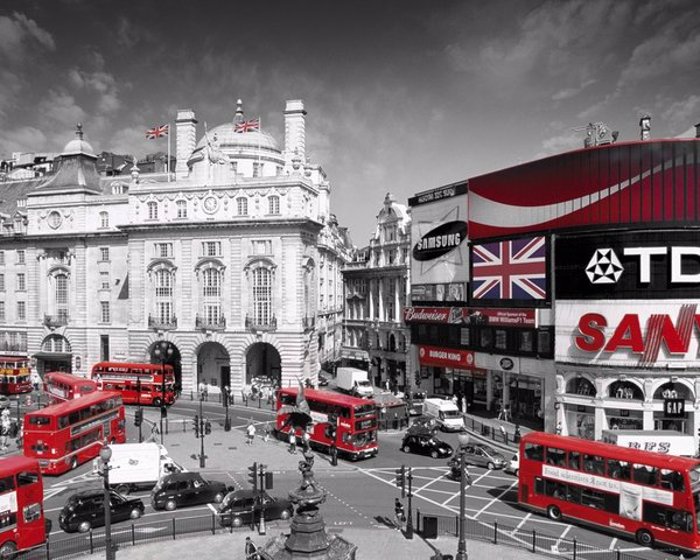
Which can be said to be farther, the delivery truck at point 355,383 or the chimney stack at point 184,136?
the chimney stack at point 184,136

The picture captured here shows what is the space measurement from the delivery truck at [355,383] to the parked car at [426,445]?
14.2 meters

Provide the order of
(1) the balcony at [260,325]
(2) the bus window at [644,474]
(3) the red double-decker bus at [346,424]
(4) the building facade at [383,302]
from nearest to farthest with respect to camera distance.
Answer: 1. (2) the bus window at [644,474]
2. (3) the red double-decker bus at [346,424]
3. (1) the balcony at [260,325]
4. (4) the building facade at [383,302]

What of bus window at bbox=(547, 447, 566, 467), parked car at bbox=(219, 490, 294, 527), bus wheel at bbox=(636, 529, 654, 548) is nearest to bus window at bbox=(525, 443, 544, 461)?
bus window at bbox=(547, 447, 566, 467)

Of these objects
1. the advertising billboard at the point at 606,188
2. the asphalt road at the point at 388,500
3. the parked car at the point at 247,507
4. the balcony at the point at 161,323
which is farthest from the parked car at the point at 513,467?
the balcony at the point at 161,323

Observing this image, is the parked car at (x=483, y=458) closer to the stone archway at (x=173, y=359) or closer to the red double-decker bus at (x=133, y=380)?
the red double-decker bus at (x=133, y=380)

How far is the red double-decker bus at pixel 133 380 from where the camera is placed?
56.4 meters

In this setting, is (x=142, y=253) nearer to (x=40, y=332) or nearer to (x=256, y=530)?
(x=40, y=332)

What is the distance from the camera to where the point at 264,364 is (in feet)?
231

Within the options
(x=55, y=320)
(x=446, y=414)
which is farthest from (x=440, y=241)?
(x=55, y=320)

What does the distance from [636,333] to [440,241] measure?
20.0 m

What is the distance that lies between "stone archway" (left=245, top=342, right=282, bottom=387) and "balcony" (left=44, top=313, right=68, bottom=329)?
22.7m

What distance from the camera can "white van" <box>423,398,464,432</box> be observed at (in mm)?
47438

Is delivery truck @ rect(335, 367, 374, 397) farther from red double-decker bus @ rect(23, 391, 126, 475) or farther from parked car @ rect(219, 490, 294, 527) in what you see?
parked car @ rect(219, 490, 294, 527)

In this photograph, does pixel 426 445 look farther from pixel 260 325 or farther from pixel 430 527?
pixel 260 325
